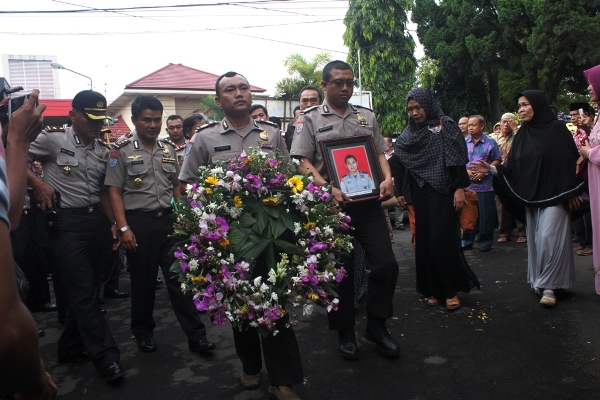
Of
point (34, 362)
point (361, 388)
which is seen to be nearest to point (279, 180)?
point (361, 388)

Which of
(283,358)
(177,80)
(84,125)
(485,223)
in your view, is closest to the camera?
(283,358)

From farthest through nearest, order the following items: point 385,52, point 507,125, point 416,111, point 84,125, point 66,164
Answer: point 385,52 → point 507,125 → point 416,111 → point 84,125 → point 66,164

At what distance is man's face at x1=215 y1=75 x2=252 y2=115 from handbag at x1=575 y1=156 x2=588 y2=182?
10.6 ft

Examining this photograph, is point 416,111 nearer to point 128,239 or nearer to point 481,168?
point 481,168

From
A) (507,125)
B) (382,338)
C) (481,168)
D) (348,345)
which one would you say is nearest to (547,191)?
(481,168)

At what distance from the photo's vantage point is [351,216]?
4.44 metres

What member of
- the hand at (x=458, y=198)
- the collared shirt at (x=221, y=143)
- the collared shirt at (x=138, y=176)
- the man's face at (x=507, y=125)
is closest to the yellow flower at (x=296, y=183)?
the collared shirt at (x=221, y=143)

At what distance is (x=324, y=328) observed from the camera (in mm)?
5117

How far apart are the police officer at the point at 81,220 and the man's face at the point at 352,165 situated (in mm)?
2027

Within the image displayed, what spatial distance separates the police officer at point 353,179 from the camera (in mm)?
4312

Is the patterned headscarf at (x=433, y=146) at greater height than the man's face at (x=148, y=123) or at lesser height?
lesser

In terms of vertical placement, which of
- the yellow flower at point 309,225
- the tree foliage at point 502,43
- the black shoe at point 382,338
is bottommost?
the black shoe at point 382,338

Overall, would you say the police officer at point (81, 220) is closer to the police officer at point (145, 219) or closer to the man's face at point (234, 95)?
the police officer at point (145, 219)

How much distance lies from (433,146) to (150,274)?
2.82 m
